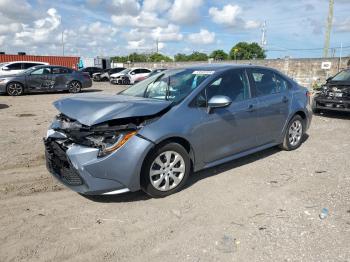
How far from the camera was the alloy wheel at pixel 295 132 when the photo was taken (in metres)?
6.21

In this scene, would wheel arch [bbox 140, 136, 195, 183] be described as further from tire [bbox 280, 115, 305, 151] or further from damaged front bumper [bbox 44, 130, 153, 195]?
tire [bbox 280, 115, 305, 151]

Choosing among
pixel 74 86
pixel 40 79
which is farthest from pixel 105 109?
pixel 74 86

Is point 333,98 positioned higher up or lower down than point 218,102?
lower down

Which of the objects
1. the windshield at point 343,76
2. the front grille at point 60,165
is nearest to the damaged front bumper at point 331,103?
the windshield at point 343,76

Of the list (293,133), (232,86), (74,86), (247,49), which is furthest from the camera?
(247,49)

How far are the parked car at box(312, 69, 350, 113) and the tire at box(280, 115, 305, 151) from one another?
398cm

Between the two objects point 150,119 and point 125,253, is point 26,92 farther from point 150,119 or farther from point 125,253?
point 125,253

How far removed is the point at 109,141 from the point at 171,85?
4.86 feet

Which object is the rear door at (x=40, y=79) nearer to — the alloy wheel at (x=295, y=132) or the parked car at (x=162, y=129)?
the parked car at (x=162, y=129)

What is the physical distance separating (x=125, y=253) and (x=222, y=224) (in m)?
1.10

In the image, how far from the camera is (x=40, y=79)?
16.2 meters

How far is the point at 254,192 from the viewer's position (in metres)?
4.42

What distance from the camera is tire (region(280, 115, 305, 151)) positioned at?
6147 mm

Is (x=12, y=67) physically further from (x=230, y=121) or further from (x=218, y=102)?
(x=218, y=102)
